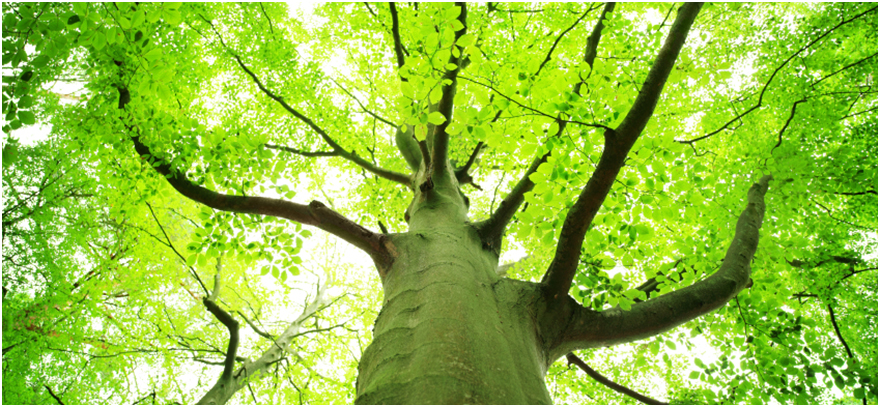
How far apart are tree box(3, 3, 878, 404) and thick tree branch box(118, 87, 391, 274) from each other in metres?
0.02

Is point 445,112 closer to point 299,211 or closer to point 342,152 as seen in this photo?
point 299,211

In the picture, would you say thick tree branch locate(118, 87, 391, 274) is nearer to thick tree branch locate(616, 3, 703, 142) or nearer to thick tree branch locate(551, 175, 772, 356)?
thick tree branch locate(551, 175, 772, 356)

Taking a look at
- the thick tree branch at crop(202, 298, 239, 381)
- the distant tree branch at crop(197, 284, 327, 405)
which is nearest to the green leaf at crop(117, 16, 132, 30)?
the thick tree branch at crop(202, 298, 239, 381)

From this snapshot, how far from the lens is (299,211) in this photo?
2.45m

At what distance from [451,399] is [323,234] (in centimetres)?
1028

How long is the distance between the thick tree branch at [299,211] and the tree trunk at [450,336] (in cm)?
14

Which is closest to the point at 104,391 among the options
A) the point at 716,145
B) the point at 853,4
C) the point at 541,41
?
the point at 541,41

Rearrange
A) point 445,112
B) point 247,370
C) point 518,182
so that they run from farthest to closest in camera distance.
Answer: point 247,370 → point 518,182 → point 445,112

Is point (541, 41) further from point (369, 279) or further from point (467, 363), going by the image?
point (369, 279)

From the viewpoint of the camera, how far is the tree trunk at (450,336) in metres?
1.34

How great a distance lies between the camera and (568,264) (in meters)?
1.97

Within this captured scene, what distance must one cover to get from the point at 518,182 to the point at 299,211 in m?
2.31

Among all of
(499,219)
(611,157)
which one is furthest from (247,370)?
(611,157)

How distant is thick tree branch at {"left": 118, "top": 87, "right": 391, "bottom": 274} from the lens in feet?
7.86
